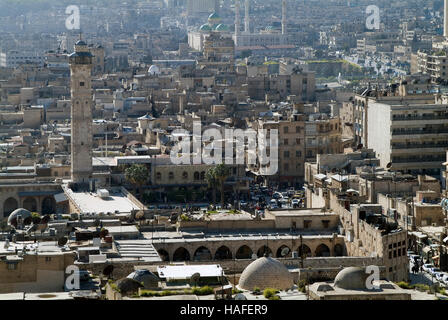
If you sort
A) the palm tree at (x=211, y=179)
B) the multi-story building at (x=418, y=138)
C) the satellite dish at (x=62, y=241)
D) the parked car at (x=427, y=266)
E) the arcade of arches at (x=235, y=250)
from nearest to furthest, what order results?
the satellite dish at (x=62, y=241), the arcade of arches at (x=235, y=250), the parked car at (x=427, y=266), the palm tree at (x=211, y=179), the multi-story building at (x=418, y=138)

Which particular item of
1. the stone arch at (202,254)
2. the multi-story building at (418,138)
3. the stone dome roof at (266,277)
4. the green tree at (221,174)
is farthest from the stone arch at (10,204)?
the stone dome roof at (266,277)

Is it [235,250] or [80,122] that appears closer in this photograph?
[235,250]

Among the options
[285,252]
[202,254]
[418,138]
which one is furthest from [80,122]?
[285,252]

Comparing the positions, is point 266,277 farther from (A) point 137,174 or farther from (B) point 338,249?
(A) point 137,174

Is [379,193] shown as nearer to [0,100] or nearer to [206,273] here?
[206,273]

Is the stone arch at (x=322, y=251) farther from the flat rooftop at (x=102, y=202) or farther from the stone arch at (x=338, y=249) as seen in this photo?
the flat rooftop at (x=102, y=202)

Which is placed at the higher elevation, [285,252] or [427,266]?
[285,252]

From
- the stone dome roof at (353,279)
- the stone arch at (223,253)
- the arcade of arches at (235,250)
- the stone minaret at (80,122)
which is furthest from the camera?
the stone minaret at (80,122)
